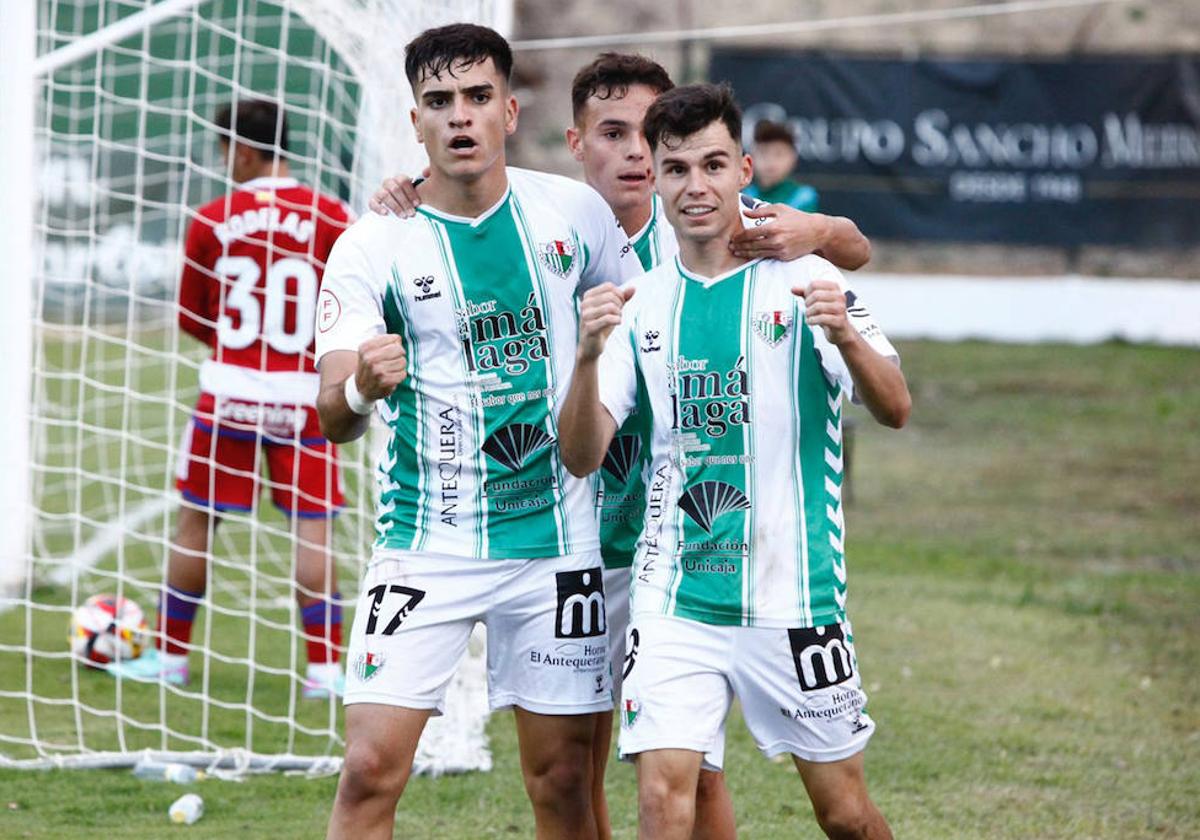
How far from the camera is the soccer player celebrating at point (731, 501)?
391cm

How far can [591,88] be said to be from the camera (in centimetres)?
452

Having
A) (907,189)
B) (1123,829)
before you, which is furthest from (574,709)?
(907,189)

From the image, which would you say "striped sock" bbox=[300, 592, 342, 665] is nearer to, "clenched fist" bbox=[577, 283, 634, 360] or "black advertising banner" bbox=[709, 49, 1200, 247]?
"clenched fist" bbox=[577, 283, 634, 360]

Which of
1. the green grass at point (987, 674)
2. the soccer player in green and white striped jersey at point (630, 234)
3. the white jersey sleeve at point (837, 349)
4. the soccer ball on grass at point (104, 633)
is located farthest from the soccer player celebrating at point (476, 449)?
the soccer ball on grass at point (104, 633)

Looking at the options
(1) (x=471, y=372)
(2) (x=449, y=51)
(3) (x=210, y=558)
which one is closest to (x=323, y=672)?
(3) (x=210, y=558)

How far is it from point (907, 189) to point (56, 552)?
1210cm

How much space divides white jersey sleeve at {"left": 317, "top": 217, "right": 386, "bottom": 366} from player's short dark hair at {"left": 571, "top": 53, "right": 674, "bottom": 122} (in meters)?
0.76

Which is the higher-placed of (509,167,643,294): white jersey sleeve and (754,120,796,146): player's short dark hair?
(754,120,796,146): player's short dark hair

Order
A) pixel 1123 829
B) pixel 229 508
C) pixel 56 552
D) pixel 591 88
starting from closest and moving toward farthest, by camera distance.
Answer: pixel 591 88
pixel 1123 829
pixel 229 508
pixel 56 552

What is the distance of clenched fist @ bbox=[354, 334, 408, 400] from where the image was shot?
3.67m

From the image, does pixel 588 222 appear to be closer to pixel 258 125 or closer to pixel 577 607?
pixel 577 607

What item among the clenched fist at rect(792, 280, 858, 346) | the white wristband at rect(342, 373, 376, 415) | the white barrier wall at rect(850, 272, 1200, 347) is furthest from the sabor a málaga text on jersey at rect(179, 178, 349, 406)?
the white barrier wall at rect(850, 272, 1200, 347)

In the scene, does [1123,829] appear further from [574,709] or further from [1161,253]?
[1161,253]

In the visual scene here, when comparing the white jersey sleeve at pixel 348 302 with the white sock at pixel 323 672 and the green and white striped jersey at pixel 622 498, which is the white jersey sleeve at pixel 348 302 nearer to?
the green and white striped jersey at pixel 622 498
